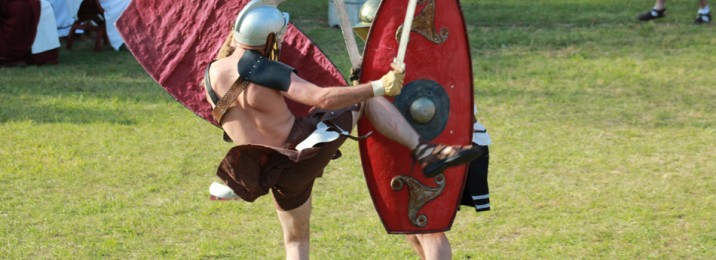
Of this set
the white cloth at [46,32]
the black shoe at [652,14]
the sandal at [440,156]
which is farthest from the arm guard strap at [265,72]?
the black shoe at [652,14]

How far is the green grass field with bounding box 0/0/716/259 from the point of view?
18.8 ft

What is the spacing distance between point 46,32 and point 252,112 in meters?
6.97

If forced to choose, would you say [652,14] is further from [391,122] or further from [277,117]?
[277,117]

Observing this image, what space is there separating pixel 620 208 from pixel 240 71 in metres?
2.81

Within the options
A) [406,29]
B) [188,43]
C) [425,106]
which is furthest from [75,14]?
[406,29]

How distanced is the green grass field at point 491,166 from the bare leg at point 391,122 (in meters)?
1.25

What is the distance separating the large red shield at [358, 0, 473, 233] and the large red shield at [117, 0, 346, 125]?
1.77ft

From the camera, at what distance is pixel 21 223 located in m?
6.11

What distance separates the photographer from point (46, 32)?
35.5ft

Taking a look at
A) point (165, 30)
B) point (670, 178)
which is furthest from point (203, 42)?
point (670, 178)

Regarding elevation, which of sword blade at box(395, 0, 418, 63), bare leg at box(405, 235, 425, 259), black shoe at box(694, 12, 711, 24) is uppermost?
sword blade at box(395, 0, 418, 63)

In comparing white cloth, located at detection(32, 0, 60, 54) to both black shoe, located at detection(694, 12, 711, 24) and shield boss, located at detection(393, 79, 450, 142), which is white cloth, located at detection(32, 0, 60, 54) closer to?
black shoe, located at detection(694, 12, 711, 24)

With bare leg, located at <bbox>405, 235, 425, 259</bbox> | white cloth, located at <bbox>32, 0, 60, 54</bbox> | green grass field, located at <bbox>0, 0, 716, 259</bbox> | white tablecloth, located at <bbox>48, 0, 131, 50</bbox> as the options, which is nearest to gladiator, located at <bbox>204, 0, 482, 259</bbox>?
bare leg, located at <bbox>405, 235, 425, 259</bbox>

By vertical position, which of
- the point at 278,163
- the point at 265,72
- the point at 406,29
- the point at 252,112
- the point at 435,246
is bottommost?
the point at 435,246
